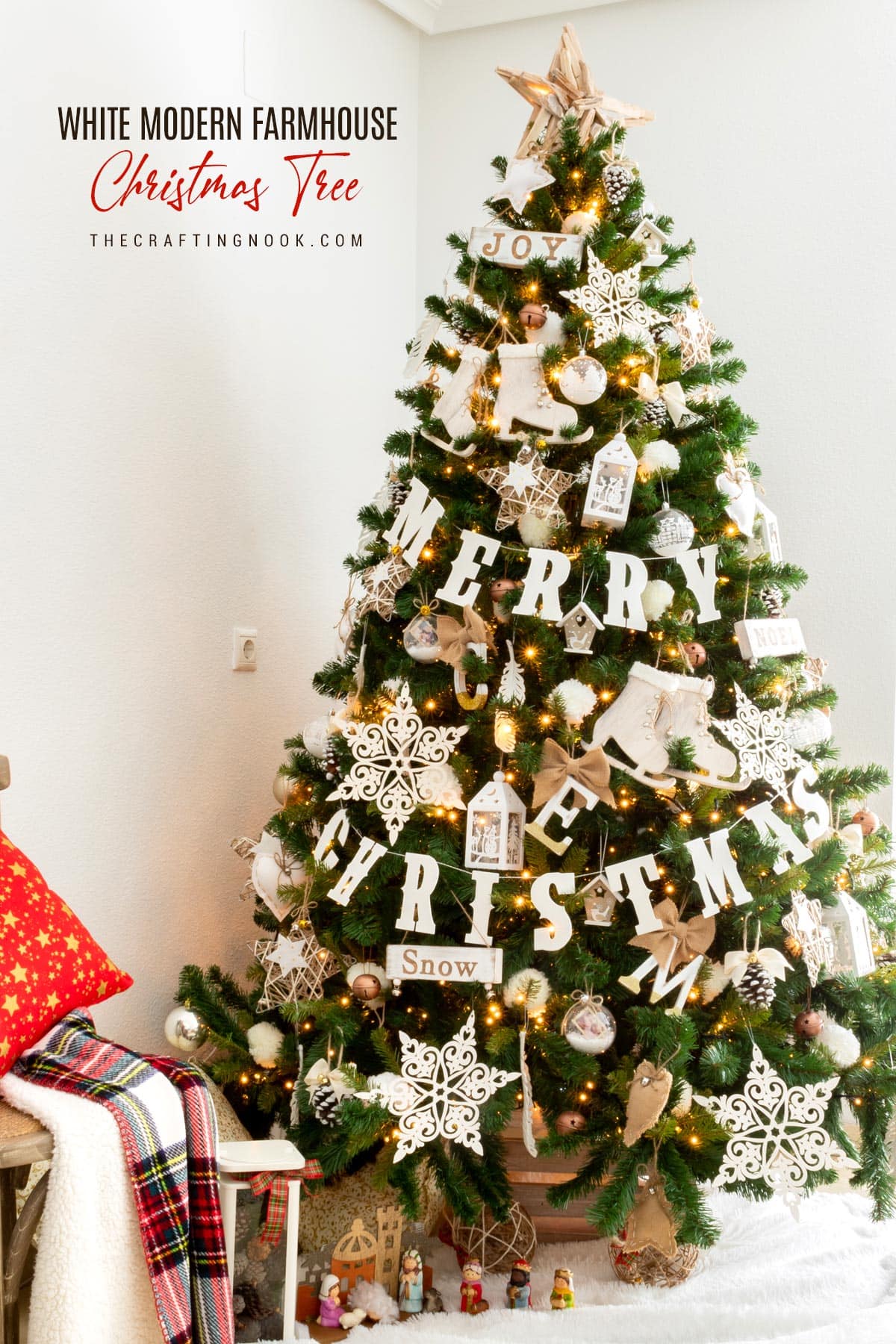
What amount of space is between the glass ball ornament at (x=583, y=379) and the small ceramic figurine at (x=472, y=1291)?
1.39 metres

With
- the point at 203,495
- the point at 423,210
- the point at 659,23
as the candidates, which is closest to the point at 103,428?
the point at 203,495

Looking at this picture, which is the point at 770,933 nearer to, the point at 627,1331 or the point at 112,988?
the point at 627,1331

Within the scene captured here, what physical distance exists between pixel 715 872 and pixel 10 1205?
106cm

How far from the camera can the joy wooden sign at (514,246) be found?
1.88m

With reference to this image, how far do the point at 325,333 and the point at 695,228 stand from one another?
0.90 metres

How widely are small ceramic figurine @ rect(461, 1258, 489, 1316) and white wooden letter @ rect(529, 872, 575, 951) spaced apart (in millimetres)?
566

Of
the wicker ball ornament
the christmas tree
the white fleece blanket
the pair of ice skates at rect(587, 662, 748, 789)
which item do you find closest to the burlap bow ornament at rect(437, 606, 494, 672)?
the christmas tree

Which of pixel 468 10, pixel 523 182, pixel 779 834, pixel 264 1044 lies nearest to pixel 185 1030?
pixel 264 1044

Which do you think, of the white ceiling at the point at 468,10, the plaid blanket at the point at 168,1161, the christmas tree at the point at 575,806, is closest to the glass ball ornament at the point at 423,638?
the christmas tree at the point at 575,806

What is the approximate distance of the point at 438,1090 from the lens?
1.77 metres

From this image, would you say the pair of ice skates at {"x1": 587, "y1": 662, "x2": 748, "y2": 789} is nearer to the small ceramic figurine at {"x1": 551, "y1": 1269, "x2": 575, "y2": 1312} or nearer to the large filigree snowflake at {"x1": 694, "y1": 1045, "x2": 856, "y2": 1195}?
the large filigree snowflake at {"x1": 694, "y1": 1045, "x2": 856, "y2": 1195}

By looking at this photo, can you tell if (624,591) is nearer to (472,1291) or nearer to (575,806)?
(575,806)

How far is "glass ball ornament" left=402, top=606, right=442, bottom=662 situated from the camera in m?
1.88

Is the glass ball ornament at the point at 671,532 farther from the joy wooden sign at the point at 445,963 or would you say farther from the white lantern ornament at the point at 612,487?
the joy wooden sign at the point at 445,963
